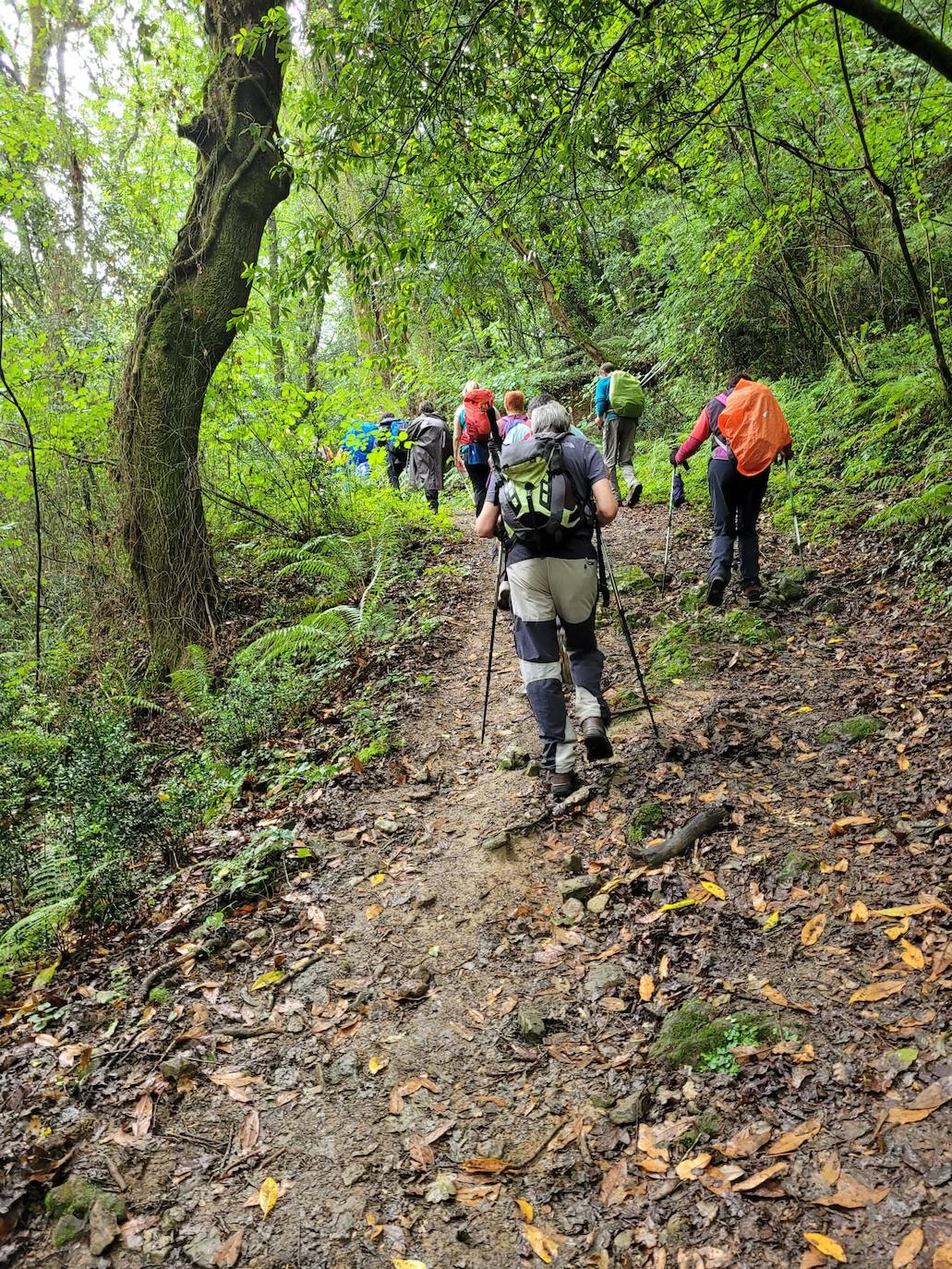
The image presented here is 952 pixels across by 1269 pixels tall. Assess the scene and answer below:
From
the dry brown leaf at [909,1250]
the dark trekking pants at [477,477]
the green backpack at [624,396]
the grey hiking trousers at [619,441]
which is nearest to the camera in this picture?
the dry brown leaf at [909,1250]

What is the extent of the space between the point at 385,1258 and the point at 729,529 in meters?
6.79

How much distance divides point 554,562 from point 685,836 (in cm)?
198

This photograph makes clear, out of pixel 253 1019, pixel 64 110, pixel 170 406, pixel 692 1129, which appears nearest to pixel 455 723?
pixel 253 1019

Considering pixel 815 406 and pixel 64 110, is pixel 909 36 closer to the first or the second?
pixel 815 406

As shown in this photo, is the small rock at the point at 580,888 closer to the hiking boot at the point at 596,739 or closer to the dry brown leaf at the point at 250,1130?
the hiking boot at the point at 596,739

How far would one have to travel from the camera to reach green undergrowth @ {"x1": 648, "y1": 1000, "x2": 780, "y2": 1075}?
303 cm

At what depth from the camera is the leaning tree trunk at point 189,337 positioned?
29.2 ft

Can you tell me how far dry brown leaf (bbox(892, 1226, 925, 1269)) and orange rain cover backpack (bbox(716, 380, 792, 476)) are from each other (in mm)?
6247

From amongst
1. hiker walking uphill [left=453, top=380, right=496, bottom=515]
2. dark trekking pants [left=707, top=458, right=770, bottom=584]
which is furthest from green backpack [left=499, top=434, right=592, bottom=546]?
hiker walking uphill [left=453, top=380, right=496, bottom=515]

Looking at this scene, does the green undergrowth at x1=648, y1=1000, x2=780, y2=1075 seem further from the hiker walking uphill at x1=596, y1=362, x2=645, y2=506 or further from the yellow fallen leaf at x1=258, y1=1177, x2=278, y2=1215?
the hiker walking uphill at x1=596, y1=362, x2=645, y2=506

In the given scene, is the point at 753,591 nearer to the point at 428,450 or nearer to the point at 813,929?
the point at 813,929

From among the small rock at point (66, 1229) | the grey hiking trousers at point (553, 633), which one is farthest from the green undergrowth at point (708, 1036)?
the small rock at point (66, 1229)

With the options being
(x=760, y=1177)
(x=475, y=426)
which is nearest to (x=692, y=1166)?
(x=760, y=1177)

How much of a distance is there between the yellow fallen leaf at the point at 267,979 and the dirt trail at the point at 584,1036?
0.07 metres
